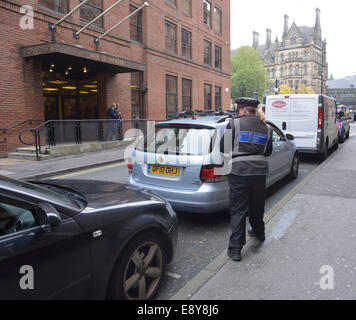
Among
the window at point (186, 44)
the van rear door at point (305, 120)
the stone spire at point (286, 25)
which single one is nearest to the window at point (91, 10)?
the window at point (186, 44)

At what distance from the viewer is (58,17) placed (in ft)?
45.1

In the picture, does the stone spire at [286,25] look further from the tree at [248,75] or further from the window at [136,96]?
the window at [136,96]

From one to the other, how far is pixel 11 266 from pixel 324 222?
4483 mm

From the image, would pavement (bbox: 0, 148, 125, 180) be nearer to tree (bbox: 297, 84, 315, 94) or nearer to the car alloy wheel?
the car alloy wheel

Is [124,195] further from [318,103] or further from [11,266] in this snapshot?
[318,103]

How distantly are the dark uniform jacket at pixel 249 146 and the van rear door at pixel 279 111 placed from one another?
7.47 m

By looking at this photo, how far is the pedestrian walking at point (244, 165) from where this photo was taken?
3.77m

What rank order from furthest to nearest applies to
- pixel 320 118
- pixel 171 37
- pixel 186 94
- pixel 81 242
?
pixel 186 94 < pixel 171 37 < pixel 320 118 < pixel 81 242

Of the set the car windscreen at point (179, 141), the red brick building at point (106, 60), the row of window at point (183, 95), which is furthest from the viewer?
the row of window at point (183, 95)

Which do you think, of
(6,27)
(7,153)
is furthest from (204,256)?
(6,27)

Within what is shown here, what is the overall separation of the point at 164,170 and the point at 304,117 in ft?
23.8

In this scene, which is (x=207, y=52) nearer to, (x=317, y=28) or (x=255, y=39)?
(x=317, y=28)

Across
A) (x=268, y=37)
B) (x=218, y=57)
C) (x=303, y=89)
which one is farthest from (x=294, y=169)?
(x=268, y=37)

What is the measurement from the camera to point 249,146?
379 centimetres
